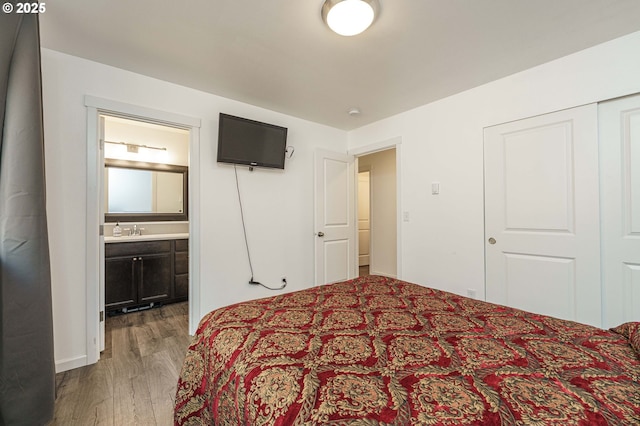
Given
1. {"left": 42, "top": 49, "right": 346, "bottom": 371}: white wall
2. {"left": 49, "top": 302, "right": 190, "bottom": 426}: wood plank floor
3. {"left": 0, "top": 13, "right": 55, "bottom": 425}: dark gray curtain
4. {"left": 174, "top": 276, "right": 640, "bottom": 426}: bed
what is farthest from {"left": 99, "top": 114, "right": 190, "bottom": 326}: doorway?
{"left": 174, "top": 276, "right": 640, "bottom": 426}: bed

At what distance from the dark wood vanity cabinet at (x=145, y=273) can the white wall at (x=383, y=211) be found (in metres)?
3.31

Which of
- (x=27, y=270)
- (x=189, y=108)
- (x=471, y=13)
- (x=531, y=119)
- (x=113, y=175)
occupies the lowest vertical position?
(x=27, y=270)

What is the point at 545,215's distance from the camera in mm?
2271

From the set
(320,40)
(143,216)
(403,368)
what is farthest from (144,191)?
(403,368)

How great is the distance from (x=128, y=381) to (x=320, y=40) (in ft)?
9.12

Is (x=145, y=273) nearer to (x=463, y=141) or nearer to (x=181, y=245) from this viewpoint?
(x=181, y=245)

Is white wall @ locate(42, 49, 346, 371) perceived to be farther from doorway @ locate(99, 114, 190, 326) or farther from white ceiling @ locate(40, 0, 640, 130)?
doorway @ locate(99, 114, 190, 326)

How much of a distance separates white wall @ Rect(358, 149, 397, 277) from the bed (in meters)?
3.49

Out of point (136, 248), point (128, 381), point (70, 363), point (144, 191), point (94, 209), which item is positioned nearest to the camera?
point (128, 381)

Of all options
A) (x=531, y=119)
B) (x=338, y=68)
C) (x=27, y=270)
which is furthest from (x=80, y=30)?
(x=531, y=119)

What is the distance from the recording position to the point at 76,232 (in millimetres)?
2135

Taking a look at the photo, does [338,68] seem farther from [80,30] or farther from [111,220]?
[111,220]

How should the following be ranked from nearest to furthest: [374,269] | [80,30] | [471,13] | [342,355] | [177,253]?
[342,355], [471,13], [80,30], [177,253], [374,269]

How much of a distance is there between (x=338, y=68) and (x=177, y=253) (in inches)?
116
